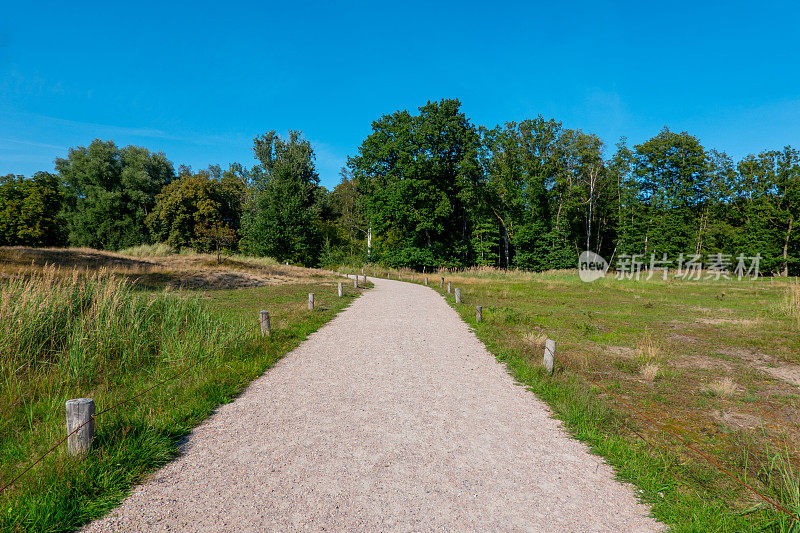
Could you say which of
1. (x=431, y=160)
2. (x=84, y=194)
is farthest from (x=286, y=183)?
(x=84, y=194)

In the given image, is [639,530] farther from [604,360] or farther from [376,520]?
[604,360]

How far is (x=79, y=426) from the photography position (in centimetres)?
336

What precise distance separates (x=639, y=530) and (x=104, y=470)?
185 inches

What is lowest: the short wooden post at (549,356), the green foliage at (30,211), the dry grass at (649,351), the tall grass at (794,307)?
the dry grass at (649,351)

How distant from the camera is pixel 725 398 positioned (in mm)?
5922

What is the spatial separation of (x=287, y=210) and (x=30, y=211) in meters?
33.7

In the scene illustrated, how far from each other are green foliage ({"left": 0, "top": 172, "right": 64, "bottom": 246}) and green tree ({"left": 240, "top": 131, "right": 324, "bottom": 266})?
26032 millimetres

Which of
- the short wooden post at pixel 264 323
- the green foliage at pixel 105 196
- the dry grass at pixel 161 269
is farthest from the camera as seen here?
the green foliage at pixel 105 196

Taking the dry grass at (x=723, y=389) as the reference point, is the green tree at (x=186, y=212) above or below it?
above

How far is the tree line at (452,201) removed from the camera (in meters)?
40.9

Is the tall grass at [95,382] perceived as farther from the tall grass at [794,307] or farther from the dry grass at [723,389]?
the tall grass at [794,307]

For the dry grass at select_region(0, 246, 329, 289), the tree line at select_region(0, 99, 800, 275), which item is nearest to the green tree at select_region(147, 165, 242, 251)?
the tree line at select_region(0, 99, 800, 275)

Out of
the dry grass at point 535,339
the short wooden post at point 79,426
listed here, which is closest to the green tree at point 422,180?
the dry grass at point 535,339

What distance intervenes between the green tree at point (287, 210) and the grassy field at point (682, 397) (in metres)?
33.6
